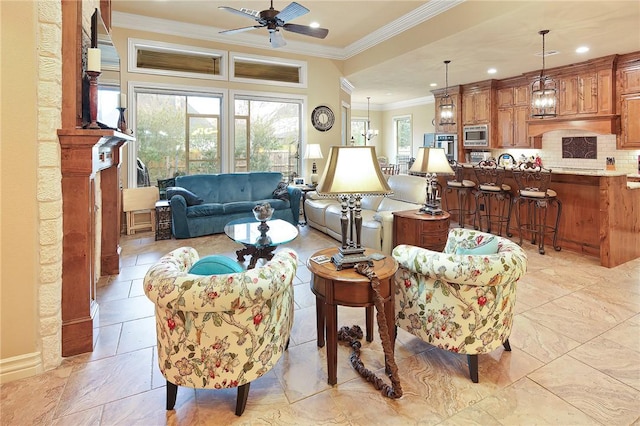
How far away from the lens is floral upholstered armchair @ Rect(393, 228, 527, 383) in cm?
193

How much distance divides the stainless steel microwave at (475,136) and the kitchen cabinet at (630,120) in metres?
2.57

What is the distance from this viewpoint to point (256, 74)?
699 centimetres

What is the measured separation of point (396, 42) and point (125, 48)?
4388 millimetres

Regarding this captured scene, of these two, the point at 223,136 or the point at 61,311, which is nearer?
the point at 61,311

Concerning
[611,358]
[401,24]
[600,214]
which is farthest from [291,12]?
[600,214]

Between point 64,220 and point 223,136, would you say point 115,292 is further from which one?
point 223,136

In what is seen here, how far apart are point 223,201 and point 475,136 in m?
6.13

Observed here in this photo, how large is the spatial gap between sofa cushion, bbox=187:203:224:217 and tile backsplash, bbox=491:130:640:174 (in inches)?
266

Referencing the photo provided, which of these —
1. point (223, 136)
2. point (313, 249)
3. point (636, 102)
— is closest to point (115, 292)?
point (313, 249)

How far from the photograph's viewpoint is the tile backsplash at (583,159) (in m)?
6.38

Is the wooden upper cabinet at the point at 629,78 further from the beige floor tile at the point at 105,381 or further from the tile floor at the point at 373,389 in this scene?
the beige floor tile at the point at 105,381

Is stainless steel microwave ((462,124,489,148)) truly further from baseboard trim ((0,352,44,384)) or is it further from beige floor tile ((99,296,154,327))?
baseboard trim ((0,352,44,384))

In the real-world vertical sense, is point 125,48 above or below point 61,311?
above

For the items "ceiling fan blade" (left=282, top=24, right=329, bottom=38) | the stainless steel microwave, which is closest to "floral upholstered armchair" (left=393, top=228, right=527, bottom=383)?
"ceiling fan blade" (left=282, top=24, right=329, bottom=38)
